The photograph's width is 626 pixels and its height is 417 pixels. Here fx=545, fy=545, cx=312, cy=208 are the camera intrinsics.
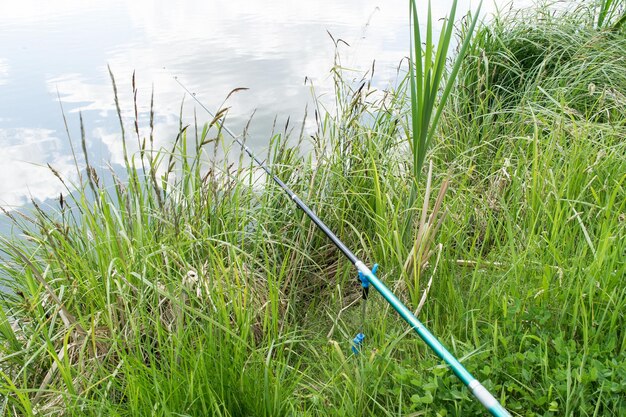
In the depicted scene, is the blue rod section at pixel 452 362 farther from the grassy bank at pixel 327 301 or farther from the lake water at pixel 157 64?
the lake water at pixel 157 64

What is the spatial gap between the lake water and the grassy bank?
2.51ft

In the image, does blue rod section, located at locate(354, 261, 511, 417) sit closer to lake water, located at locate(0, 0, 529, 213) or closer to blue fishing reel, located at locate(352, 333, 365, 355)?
blue fishing reel, located at locate(352, 333, 365, 355)

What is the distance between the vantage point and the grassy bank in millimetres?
1312

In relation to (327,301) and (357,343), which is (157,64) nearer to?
A: (327,301)

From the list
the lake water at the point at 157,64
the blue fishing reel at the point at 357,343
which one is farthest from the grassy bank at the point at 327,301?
the lake water at the point at 157,64

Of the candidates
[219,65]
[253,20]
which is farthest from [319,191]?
[253,20]

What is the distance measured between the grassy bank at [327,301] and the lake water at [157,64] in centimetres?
77

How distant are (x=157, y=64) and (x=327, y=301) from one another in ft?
13.0

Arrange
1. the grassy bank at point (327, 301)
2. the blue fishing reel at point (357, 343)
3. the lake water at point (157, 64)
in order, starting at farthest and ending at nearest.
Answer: the lake water at point (157, 64) < the blue fishing reel at point (357, 343) < the grassy bank at point (327, 301)

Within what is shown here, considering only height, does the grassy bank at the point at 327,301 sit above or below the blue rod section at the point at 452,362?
below


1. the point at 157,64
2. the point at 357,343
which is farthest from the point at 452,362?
the point at 157,64

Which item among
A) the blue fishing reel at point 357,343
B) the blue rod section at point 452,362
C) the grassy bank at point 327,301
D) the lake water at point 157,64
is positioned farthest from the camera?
the lake water at point 157,64

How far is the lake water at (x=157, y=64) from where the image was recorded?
378 cm

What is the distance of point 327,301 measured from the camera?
216 centimetres
